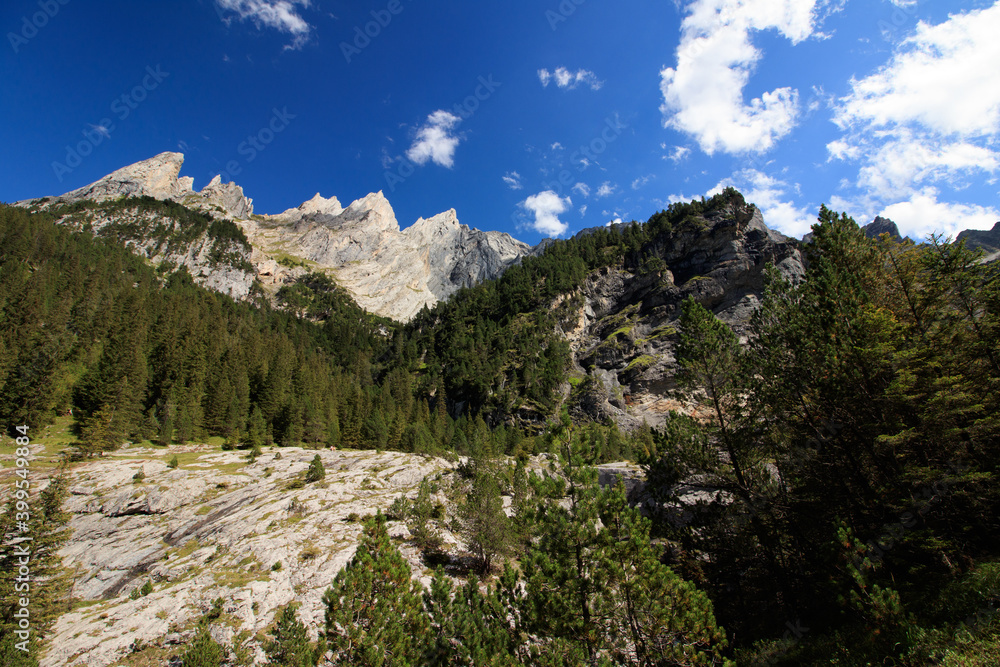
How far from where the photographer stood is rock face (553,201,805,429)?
87812 millimetres

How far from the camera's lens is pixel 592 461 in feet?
38.3

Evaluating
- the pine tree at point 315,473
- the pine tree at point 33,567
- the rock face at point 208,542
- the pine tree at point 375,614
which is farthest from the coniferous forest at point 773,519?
the pine tree at point 315,473

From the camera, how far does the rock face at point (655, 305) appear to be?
87812 millimetres

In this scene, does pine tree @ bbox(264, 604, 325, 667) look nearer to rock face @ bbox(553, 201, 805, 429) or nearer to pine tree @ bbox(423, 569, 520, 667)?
pine tree @ bbox(423, 569, 520, 667)

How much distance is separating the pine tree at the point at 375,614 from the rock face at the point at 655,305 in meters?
77.5

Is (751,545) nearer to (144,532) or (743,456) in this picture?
(743,456)

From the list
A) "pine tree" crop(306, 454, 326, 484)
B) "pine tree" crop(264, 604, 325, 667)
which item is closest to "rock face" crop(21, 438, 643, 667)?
"pine tree" crop(306, 454, 326, 484)

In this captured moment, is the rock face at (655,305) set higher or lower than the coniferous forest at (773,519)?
higher

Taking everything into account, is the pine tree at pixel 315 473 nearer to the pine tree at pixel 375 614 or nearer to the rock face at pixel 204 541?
the rock face at pixel 204 541

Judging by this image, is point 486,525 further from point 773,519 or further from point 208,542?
point 208,542

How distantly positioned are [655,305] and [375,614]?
11092 cm

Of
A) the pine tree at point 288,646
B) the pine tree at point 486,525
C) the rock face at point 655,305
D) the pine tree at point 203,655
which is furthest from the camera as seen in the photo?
the rock face at point 655,305

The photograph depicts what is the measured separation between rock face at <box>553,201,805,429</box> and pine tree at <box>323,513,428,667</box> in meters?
77.5

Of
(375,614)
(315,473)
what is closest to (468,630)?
(375,614)
